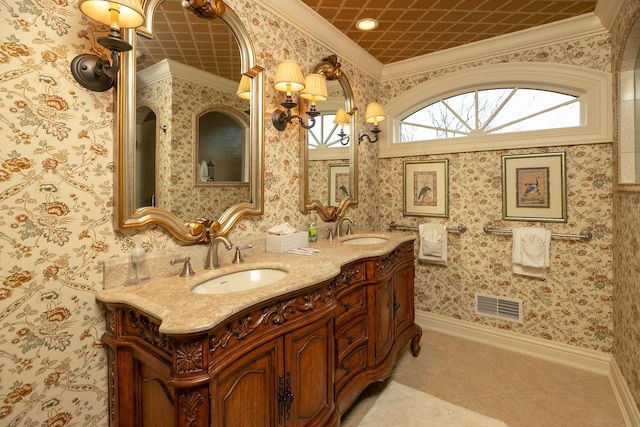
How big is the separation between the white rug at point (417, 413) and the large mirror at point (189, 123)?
1.43 metres

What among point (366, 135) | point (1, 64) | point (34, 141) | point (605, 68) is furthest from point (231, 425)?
point (605, 68)

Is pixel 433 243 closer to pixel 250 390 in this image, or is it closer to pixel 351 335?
pixel 351 335

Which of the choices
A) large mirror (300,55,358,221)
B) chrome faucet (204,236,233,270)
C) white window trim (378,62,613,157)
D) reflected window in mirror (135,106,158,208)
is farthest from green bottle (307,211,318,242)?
white window trim (378,62,613,157)

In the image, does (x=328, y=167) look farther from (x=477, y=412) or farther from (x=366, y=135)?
(x=477, y=412)

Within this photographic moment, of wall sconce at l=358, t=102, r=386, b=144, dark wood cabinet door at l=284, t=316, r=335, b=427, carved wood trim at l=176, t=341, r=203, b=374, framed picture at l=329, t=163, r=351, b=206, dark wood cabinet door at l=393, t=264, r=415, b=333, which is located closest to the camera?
carved wood trim at l=176, t=341, r=203, b=374

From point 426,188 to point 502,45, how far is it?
1365 millimetres

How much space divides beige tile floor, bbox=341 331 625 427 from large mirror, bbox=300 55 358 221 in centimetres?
137

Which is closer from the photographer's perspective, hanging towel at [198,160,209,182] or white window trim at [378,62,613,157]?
hanging towel at [198,160,209,182]

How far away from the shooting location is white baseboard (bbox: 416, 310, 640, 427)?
1.99 meters

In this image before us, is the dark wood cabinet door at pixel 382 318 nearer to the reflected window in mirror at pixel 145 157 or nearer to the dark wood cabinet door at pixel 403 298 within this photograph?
the dark wood cabinet door at pixel 403 298

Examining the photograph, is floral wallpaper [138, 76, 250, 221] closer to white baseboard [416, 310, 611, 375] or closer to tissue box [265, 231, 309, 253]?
tissue box [265, 231, 309, 253]

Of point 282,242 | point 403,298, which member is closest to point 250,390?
point 282,242

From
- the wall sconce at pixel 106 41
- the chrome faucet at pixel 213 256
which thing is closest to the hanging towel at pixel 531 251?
the chrome faucet at pixel 213 256

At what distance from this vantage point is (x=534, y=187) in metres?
2.61
